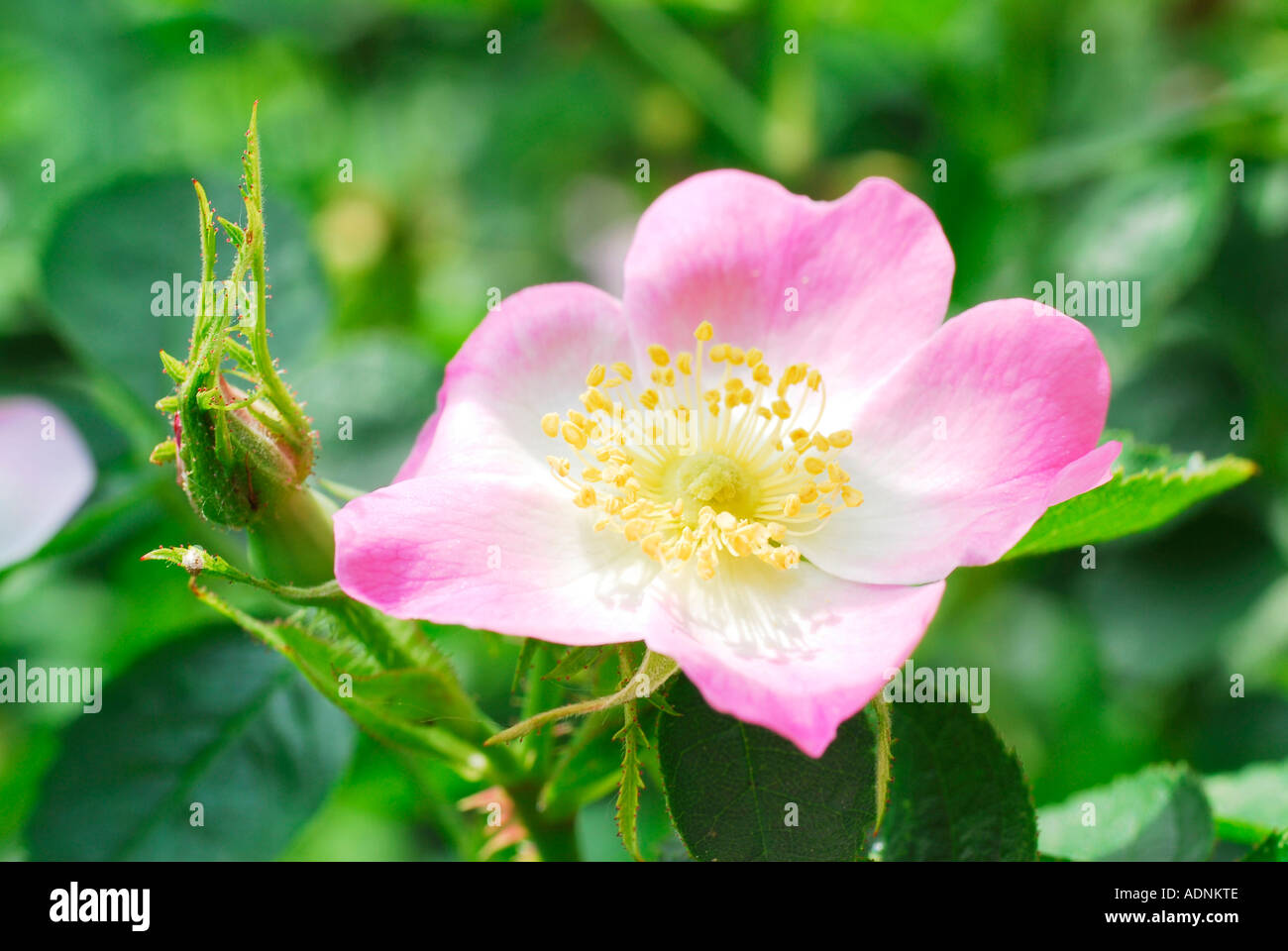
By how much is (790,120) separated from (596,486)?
1518mm

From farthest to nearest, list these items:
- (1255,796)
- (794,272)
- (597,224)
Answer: (597,224) → (1255,796) → (794,272)

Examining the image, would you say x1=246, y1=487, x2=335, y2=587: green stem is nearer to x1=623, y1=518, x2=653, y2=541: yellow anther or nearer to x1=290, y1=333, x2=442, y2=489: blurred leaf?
x1=623, y1=518, x2=653, y2=541: yellow anther

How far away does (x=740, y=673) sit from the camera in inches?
38.0

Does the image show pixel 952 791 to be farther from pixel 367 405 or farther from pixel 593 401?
pixel 367 405

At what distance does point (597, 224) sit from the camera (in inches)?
134

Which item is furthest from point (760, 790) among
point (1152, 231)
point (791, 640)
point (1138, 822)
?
point (1152, 231)

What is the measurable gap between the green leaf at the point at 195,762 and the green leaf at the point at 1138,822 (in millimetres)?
828

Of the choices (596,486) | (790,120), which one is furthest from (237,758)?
(790,120)

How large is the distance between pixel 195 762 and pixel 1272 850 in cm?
115

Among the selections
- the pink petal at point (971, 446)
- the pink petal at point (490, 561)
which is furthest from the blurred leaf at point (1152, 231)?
the pink petal at point (490, 561)

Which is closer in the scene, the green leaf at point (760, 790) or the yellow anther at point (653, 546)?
the green leaf at point (760, 790)

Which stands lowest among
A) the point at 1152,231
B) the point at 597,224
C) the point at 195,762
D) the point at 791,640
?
the point at 195,762

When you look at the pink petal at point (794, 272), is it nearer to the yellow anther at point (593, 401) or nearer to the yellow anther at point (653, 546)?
the yellow anther at point (593, 401)

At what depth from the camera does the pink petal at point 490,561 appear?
0.99 m
